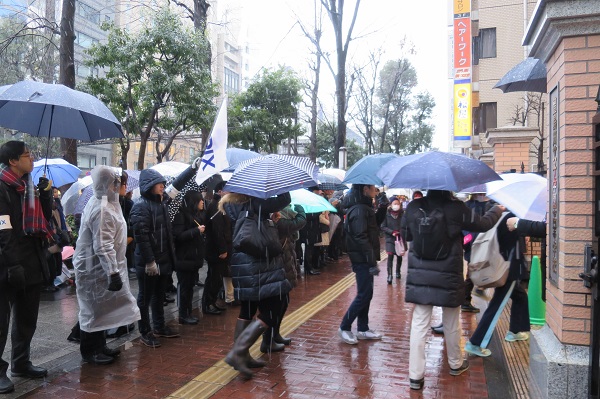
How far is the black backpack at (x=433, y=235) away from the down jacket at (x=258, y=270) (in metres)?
1.31

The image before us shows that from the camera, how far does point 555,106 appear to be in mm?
4113

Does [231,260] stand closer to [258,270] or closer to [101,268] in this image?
[258,270]

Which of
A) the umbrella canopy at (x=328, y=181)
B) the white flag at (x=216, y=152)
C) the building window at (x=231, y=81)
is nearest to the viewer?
the white flag at (x=216, y=152)

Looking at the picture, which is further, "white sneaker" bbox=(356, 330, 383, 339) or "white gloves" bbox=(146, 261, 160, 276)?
"white sneaker" bbox=(356, 330, 383, 339)

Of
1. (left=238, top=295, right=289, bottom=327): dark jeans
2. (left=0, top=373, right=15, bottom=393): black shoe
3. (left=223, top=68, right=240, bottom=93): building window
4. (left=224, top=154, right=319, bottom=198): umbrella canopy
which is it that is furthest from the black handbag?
(left=223, top=68, right=240, bottom=93): building window

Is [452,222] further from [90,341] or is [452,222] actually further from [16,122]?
[16,122]

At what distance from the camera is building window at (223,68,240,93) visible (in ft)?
176

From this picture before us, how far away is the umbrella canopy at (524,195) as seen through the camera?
4609 millimetres

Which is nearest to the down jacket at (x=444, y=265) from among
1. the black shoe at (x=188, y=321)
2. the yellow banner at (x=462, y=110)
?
the black shoe at (x=188, y=321)

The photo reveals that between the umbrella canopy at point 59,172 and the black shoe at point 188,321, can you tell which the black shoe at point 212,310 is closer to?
the black shoe at point 188,321

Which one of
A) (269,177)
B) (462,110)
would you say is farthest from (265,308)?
(462,110)

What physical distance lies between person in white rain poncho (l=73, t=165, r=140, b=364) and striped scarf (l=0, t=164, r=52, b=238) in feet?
1.50

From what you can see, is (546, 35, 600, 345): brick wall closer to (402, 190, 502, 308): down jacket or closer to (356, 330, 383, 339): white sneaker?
(402, 190, 502, 308): down jacket

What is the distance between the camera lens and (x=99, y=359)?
5.15 meters
